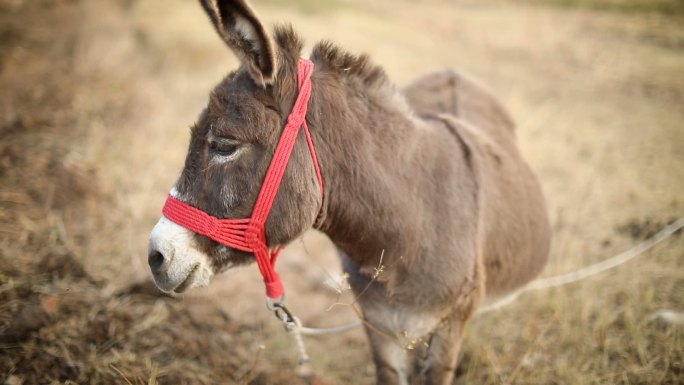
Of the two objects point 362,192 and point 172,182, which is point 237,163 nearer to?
point 362,192

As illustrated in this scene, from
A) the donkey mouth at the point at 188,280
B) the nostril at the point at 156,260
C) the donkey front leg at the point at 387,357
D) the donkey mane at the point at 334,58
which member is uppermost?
the donkey mane at the point at 334,58

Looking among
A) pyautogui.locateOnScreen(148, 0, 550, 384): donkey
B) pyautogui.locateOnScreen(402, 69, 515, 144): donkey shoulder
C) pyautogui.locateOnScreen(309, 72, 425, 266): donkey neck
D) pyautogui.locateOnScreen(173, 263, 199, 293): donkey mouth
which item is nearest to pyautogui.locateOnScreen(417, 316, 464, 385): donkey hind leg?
pyautogui.locateOnScreen(148, 0, 550, 384): donkey

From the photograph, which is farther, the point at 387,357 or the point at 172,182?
the point at 172,182

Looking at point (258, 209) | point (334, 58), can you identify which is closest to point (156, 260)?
point (258, 209)

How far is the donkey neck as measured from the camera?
1.82 metres

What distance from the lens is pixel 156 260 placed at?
1.71 m

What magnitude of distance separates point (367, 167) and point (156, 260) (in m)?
1.02

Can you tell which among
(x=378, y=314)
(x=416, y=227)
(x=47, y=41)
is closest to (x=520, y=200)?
(x=416, y=227)

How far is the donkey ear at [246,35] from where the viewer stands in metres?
1.51

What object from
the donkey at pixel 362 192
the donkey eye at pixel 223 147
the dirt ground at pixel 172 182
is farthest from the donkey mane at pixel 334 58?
the dirt ground at pixel 172 182

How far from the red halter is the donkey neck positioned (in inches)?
2.9

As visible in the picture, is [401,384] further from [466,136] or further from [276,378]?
[466,136]

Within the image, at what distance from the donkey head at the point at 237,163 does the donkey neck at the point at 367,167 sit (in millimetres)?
144

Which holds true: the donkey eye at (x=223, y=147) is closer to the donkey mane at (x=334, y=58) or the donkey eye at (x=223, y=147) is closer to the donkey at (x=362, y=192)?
the donkey at (x=362, y=192)
